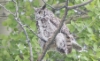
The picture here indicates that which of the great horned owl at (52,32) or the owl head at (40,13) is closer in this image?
the great horned owl at (52,32)

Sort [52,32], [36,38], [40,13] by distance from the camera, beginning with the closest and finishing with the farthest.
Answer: [52,32], [40,13], [36,38]

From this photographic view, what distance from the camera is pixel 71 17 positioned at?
3.79 metres

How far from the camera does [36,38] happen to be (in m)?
3.18

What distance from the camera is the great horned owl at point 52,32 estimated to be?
270cm

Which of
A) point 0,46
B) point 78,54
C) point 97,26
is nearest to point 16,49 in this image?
point 0,46

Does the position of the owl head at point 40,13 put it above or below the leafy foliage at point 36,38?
above

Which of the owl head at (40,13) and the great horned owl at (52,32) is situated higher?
the owl head at (40,13)

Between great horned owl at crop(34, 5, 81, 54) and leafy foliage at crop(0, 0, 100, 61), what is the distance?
8 centimetres

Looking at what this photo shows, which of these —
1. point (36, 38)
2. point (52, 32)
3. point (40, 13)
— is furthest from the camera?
point (36, 38)

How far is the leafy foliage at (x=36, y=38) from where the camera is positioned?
121 inches

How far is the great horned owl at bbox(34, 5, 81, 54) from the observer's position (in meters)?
2.70

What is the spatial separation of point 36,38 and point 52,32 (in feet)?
1.15

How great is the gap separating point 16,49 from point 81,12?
2.87 ft

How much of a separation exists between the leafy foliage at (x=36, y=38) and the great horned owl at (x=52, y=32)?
0.08m
